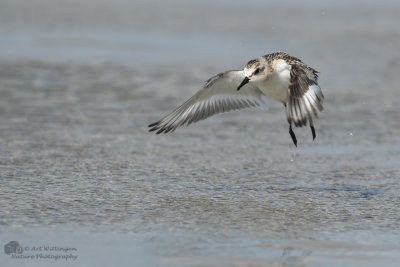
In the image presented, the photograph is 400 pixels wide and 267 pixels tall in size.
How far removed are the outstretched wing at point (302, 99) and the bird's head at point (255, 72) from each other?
401 mm

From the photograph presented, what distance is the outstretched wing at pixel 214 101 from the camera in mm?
6672

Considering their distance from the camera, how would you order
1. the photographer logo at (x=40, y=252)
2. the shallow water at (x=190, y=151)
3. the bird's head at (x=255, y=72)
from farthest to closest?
the bird's head at (x=255, y=72) < the shallow water at (x=190, y=151) < the photographer logo at (x=40, y=252)

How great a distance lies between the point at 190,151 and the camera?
22.7 feet

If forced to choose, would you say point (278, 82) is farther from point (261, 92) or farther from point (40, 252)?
point (40, 252)

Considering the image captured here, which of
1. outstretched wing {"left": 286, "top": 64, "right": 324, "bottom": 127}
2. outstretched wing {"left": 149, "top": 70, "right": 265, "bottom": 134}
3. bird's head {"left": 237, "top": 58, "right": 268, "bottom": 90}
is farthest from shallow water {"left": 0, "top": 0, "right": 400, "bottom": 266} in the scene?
bird's head {"left": 237, "top": 58, "right": 268, "bottom": 90}

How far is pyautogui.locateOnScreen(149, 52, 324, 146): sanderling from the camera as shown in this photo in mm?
5715

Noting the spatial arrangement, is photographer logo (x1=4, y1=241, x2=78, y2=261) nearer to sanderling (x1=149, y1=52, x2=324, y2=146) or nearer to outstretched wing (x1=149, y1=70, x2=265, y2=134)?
sanderling (x1=149, y1=52, x2=324, y2=146)

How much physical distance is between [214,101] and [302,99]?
1.38 meters

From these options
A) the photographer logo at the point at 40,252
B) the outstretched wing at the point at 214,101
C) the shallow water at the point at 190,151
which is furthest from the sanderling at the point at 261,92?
the photographer logo at the point at 40,252

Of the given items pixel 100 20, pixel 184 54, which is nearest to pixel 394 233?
pixel 184 54

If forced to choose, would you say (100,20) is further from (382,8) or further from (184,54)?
(382,8)

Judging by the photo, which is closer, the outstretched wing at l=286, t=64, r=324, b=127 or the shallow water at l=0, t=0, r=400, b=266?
the shallow water at l=0, t=0, r=400, b=266

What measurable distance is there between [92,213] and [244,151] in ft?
7.32

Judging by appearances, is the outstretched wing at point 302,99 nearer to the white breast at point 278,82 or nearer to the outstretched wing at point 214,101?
the white breast at point 278,82
